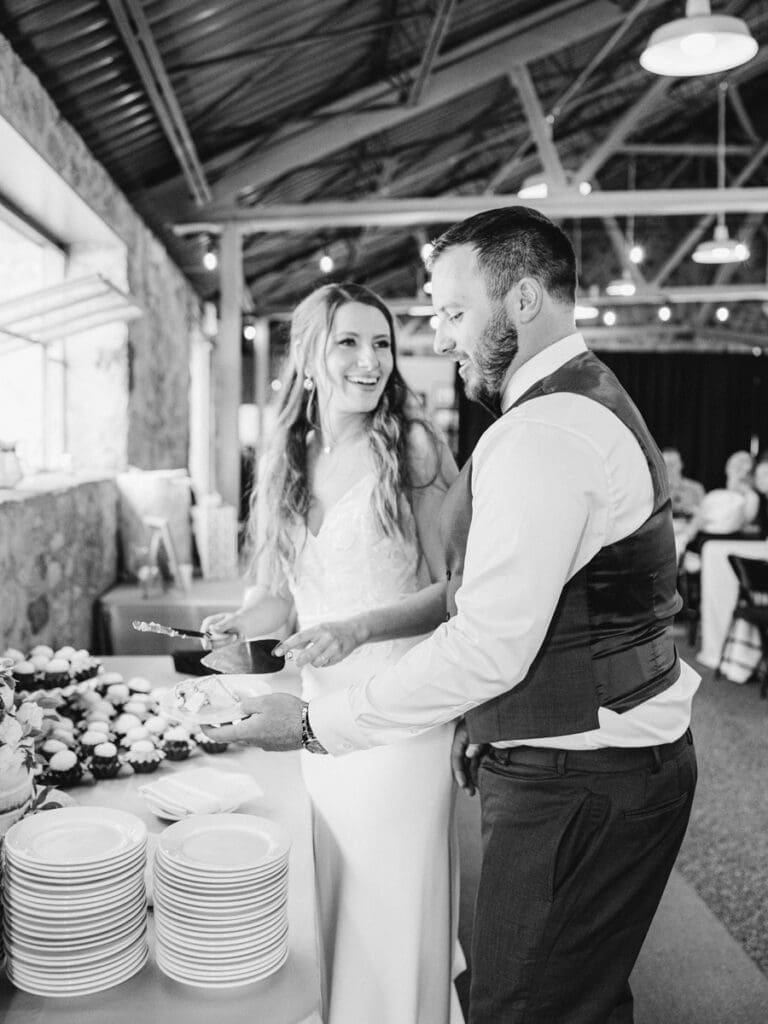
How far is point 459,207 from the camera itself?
22.6 feet

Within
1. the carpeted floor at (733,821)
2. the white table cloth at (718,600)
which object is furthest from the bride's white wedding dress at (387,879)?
the white table cloth at (718,600)

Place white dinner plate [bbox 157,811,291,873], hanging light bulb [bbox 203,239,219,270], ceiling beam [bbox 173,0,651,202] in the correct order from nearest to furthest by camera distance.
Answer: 1. white dinner plate [bbox 157,811,291,873]
2. ceiling beam [bbox 173,0,651,202]
3. hanging light bulb [bbox 203,239,219,270]

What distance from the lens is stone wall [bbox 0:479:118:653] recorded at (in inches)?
106

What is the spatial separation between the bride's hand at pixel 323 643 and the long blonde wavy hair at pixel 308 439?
27 centimetres

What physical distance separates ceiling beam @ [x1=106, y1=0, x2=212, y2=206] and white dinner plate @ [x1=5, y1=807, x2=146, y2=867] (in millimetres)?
3032

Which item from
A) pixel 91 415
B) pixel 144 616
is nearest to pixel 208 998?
pixel 144 616

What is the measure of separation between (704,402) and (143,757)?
14.3 metres

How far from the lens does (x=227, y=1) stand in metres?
4.00

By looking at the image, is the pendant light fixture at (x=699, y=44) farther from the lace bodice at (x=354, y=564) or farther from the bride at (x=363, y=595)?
the lace bodice at (x=354, y=564)

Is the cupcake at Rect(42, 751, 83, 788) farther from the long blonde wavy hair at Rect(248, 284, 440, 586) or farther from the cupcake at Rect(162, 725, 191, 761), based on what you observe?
the long blonde wavy hair at Rect(248, 284, 440, 586)

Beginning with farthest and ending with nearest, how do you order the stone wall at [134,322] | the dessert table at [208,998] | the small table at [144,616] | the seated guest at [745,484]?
the seated guest at [745,484] → the small table at [144,616] → the stone wall at [134,322] → the dessert table at [208,998]

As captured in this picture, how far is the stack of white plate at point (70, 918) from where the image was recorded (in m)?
1.19

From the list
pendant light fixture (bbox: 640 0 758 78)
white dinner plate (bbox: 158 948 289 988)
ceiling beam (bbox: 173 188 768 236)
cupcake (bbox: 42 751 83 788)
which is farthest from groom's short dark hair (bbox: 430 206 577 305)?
ceiling beam (bbox: 173 188 768 236)

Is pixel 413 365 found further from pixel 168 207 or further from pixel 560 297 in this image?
pixel 560 297
